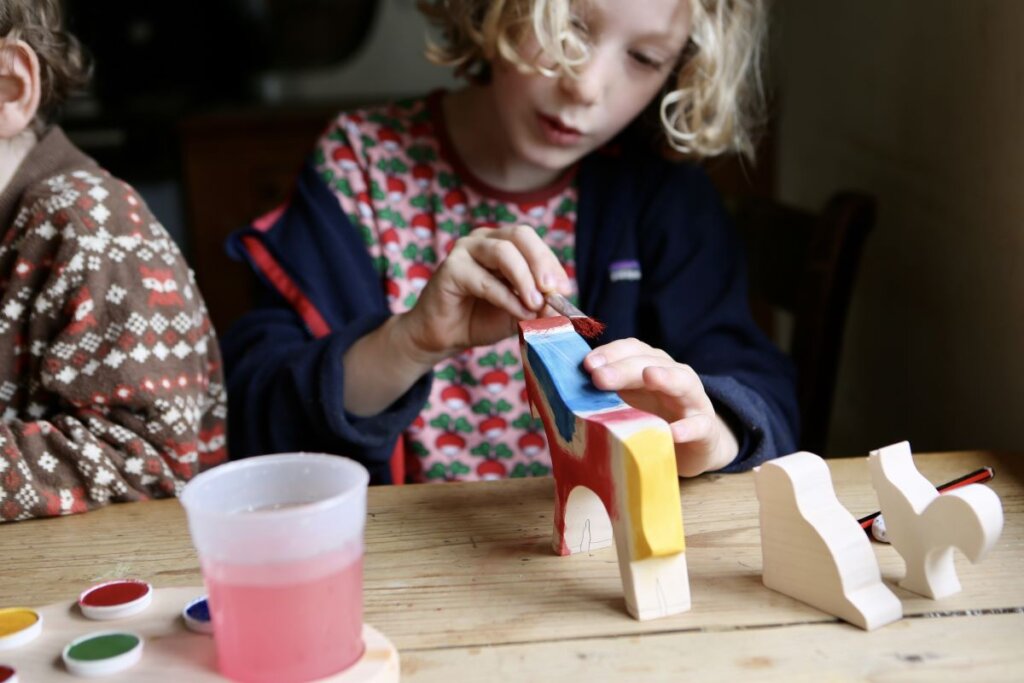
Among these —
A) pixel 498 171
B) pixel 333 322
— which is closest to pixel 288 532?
pixel 333 322

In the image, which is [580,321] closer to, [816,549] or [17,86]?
[816,549]

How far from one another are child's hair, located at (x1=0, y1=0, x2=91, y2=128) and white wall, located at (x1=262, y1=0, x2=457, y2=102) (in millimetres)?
1804

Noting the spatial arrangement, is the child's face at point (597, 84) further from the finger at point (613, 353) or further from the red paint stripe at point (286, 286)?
the finger at point (613, 353)

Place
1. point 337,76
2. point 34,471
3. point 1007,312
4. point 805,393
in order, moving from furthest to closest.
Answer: point 337,76 → point 805,393 → point 1007,312 → point 34,471

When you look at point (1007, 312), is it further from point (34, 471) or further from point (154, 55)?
point (154, 55)

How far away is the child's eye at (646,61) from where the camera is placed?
1.05 metres

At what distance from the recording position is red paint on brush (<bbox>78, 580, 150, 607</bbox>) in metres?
0.62

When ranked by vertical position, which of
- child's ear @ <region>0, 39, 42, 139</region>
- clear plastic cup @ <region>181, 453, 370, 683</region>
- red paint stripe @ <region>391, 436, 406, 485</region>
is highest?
child's ear @ <region>0, 39, 42, 139</region>

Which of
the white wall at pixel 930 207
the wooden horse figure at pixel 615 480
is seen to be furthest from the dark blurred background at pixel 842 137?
the wooden horse figure at pixel 615 480

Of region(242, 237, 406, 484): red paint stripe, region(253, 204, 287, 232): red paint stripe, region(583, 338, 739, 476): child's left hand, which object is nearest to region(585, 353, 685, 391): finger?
region(583, 338, 739, 476): child's left hand

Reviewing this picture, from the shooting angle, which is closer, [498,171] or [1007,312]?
[1007,312]

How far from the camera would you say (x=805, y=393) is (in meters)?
1.27

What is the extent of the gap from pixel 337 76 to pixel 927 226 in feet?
6.68

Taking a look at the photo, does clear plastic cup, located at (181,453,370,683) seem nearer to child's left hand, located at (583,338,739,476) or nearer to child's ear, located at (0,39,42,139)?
child's left hand, located at (583,338,739,476)
